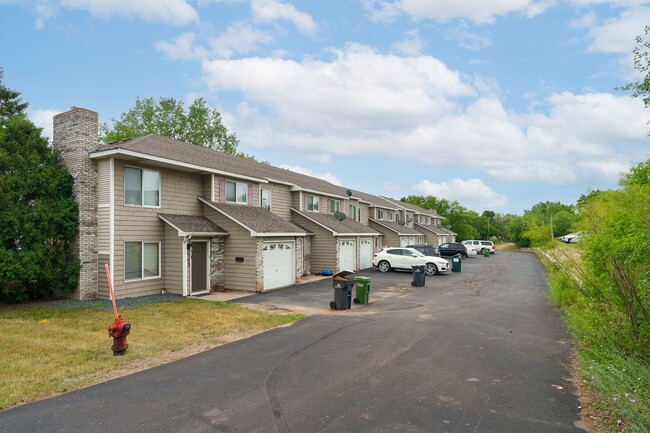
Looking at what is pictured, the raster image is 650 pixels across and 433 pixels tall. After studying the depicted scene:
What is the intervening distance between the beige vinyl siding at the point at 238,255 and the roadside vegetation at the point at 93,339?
119 inches

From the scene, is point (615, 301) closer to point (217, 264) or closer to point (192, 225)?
point (192, 225)

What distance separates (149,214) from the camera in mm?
15727

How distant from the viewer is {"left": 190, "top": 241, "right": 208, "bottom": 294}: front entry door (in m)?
16.5

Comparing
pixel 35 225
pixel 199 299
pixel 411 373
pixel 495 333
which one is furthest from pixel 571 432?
pixel 35 225

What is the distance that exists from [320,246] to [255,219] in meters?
6.98

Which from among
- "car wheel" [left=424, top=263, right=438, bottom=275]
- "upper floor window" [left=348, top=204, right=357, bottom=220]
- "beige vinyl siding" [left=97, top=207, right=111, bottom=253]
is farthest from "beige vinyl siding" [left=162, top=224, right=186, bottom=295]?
"upper floor window" [left=348, top=204, right=357, bottom=220]

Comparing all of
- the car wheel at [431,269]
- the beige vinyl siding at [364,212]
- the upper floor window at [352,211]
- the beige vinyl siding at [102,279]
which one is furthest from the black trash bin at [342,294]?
the beige vinyl siding at [364,212]

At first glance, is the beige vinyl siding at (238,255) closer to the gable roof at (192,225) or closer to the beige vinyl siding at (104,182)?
the gable roof at (192,225)

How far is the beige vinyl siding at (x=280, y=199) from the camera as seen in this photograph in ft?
76.4

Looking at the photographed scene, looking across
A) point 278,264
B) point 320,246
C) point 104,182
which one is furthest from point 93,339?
point 320,246

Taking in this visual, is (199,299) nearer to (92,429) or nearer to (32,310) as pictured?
(32,310)

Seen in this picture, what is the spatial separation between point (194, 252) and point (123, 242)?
2.80m

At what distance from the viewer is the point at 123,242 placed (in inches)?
579

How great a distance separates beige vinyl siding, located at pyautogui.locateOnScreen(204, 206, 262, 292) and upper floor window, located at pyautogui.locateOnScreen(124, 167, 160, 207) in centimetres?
265
